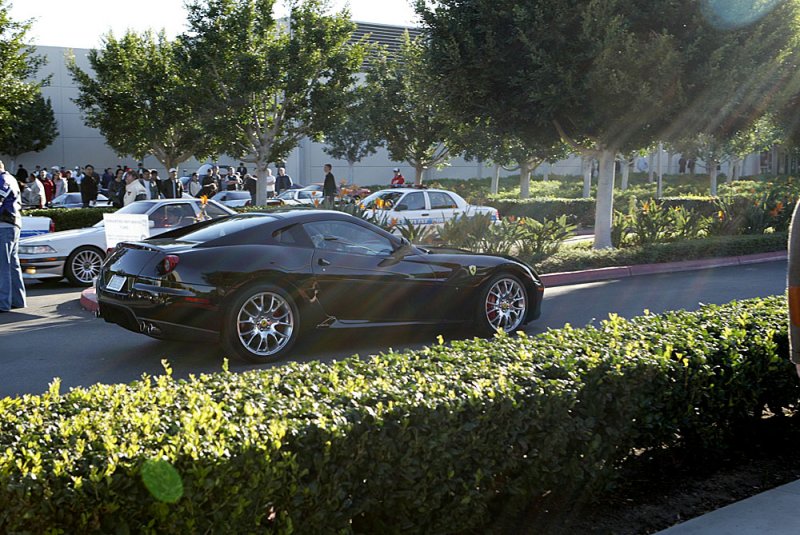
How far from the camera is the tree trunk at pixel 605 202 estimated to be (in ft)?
59.3

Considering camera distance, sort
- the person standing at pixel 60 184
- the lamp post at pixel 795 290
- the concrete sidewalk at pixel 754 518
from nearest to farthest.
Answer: the lamp post at pixel 795 290 → the concrete sidewalk at pixel 754 518 → the person standing at pixel 60 184

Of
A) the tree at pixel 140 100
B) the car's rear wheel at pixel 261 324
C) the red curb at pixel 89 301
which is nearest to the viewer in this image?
the car's rear wheel at pixel 261 324

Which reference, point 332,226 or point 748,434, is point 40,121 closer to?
point 332,226

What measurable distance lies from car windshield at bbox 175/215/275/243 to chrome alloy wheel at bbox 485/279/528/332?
2.54m

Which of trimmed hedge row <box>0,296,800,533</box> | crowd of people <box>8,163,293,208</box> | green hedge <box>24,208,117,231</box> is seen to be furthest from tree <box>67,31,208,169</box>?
trimmed hedge row <box>0,296,800,533</box>

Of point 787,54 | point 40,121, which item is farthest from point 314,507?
point 40,121

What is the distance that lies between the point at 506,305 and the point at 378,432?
6182 mm

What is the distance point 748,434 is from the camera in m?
5.36

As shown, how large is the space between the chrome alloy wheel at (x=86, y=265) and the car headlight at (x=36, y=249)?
389 millimetres

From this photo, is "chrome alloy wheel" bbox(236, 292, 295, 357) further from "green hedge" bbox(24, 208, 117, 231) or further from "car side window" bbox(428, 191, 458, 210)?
"green hedge" bbox(24, 208, 117, 231)

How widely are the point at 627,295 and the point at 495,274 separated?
4.25 meters

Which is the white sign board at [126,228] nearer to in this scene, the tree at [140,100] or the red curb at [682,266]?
the red curb at [682,266]

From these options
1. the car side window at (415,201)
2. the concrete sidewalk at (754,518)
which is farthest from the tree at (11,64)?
the concrete sidewalk at (754,518)

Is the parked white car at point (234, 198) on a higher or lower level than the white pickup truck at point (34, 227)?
higher
